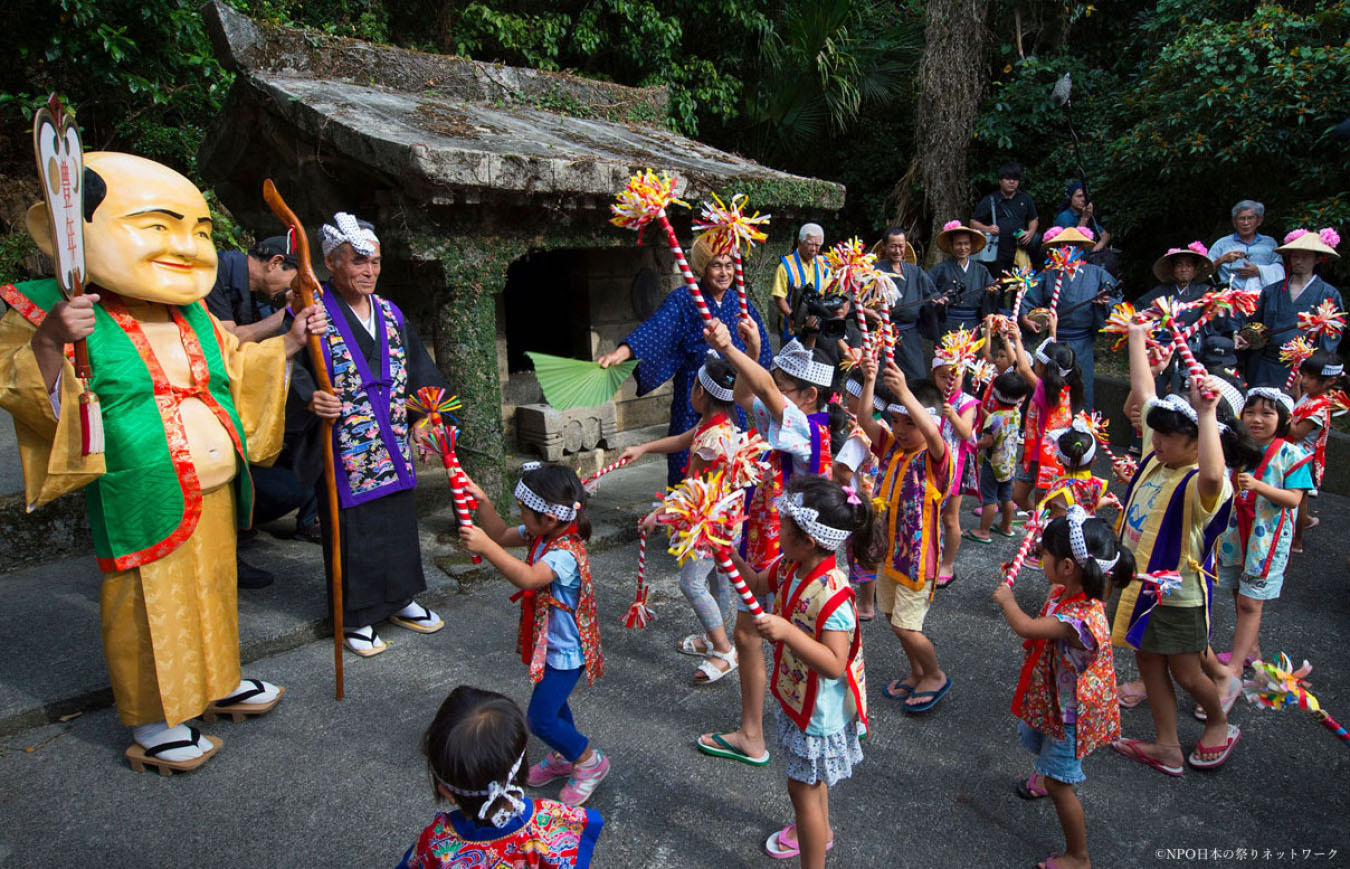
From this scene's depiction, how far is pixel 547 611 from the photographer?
302cm

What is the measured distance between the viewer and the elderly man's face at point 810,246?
709cm

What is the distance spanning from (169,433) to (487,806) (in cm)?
224

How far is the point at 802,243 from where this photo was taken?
23.6 ft

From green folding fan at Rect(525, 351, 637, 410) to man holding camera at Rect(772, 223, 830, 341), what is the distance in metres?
3.11

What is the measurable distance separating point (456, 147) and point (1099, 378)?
7.36m

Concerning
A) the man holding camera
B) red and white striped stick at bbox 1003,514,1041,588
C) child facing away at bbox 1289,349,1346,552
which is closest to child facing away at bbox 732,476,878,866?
red and white striped stick at bbox 1003,514,1041,588

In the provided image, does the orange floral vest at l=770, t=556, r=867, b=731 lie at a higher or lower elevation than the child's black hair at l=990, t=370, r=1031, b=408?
lower

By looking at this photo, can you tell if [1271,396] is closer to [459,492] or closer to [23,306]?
[459,492]

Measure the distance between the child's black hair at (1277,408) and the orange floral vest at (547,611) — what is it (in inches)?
124

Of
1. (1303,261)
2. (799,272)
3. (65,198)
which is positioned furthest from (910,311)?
(65,198)

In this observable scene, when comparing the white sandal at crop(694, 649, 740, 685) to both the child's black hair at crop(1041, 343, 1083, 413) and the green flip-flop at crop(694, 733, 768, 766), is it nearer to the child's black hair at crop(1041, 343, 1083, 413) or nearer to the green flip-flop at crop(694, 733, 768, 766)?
the green flip-flop at crop(694, 733, 768, 766)

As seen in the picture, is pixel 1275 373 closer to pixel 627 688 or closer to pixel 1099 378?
pixel 1099 378

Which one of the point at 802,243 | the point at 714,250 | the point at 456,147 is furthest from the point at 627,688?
the point at 802,243

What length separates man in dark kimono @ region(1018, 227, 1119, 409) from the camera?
7.43 m
